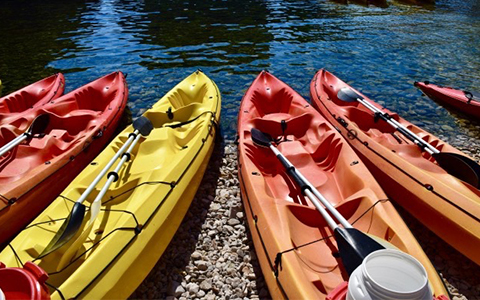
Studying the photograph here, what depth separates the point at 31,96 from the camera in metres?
A: 7.64

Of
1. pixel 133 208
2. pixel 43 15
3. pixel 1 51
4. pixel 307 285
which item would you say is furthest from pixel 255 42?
pixel 43 15

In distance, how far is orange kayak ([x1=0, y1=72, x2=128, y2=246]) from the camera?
4.20 meters

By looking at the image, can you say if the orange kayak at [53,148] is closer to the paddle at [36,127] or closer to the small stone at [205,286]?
the paddle at [36,127]

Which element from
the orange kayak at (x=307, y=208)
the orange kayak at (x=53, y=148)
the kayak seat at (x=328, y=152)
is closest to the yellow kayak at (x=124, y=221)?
the orange kayak at (x=53, y=148)

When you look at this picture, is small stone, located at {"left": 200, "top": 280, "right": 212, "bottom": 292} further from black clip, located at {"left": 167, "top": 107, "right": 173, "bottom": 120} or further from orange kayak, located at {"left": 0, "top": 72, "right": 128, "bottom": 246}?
black clip, located at {"left": 167, "top": 107, "right": 173, "bottom": 120}

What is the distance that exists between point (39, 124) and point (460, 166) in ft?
24.1

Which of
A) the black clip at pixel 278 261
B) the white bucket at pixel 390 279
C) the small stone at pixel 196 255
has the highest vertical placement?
the white bucket at pixel 390 279

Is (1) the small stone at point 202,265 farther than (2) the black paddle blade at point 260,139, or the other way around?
(2) the black paddle blade at point 260,139

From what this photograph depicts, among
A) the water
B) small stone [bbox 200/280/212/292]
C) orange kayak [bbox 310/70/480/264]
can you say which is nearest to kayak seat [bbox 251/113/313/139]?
orange kayak [bbox 310/70/480/264]

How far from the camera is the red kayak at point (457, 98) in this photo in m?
7.54

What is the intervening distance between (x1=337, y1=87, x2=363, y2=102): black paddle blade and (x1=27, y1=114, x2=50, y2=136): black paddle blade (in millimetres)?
6331

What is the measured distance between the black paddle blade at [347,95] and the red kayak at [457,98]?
3.11 meters

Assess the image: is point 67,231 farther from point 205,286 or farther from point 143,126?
point 143,126

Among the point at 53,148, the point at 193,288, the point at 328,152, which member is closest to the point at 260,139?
the point at 328,152
